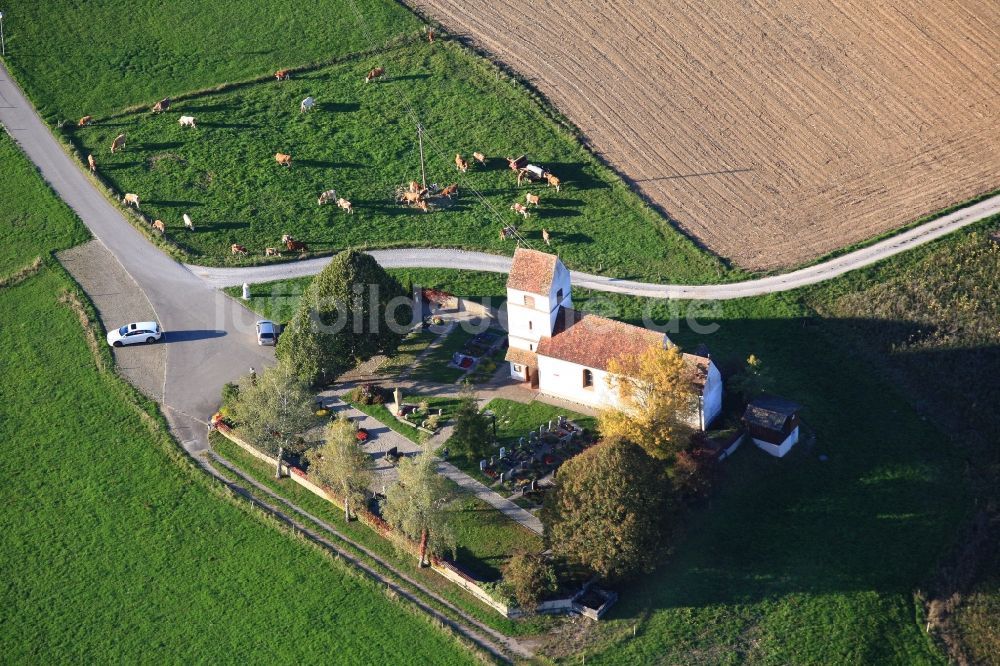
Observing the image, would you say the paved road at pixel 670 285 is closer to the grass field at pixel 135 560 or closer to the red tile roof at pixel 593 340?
the red tile roof at pixel 593 340

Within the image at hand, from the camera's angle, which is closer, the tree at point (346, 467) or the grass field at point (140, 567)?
the grass field at point (140, 567)

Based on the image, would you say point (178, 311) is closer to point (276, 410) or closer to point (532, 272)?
point (276, 410)

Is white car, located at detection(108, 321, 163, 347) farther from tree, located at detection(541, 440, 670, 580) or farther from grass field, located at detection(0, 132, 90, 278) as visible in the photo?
tree, located at detection(541, 440, 670, 580)

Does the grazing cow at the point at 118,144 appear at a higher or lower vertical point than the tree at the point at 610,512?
higher

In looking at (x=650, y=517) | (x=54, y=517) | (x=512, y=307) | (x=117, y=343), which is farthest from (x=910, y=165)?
(x=54, y=517)

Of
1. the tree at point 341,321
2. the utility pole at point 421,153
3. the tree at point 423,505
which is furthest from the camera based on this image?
the utility pole at point 421,153

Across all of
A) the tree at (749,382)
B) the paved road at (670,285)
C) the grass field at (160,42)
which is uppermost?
the grass field at (160,42)

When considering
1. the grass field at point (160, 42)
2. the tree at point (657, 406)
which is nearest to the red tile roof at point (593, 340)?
the tree at point (657, 406)

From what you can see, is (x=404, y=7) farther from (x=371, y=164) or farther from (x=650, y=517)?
(x=650, y=517)
